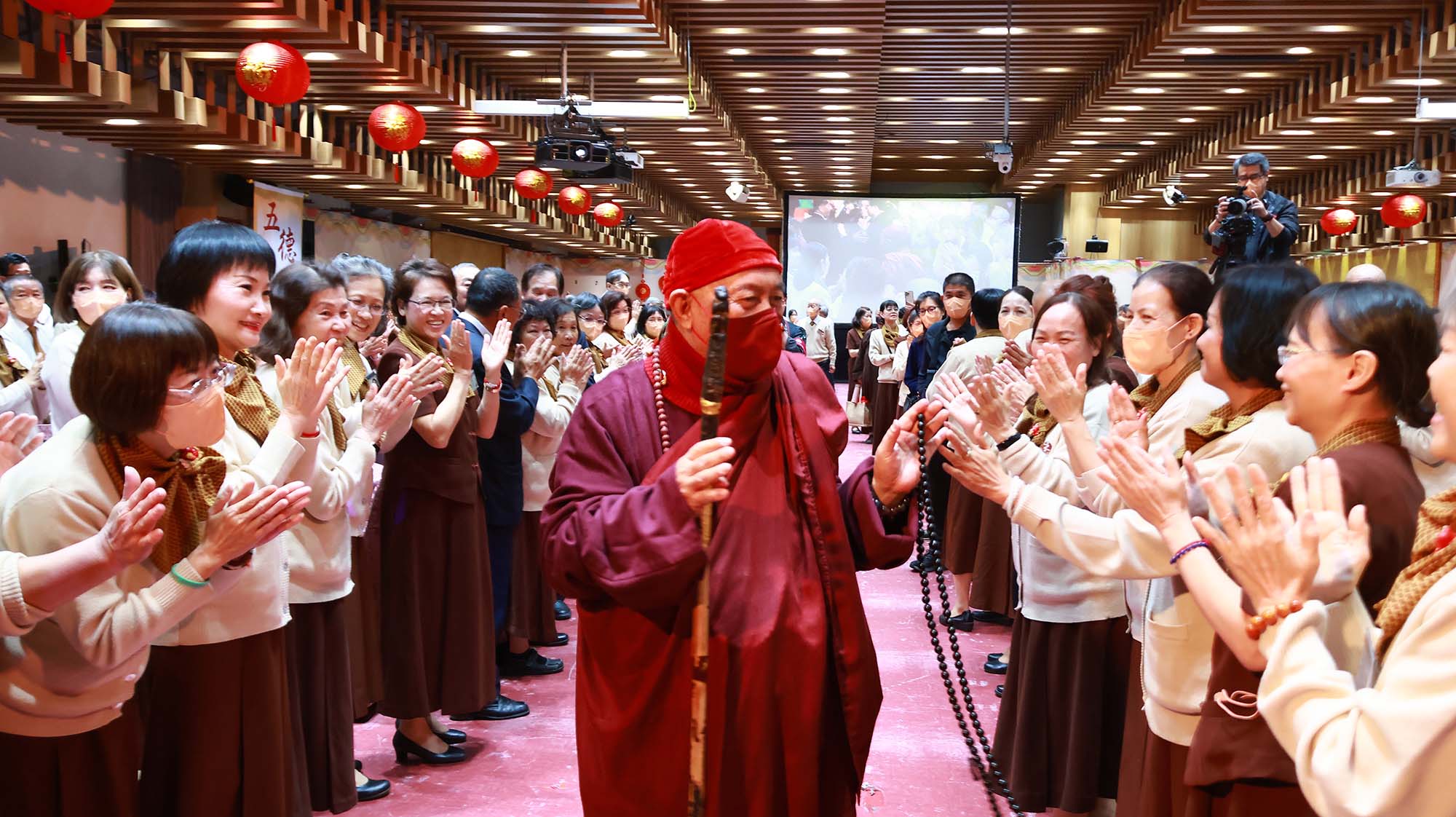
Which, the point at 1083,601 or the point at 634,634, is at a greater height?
the point at 634,634

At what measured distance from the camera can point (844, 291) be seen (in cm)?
1697

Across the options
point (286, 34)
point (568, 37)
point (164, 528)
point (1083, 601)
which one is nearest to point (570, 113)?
point (568, 37)

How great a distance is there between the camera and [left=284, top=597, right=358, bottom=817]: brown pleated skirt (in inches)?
116

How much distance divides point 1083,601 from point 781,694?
1596 mm

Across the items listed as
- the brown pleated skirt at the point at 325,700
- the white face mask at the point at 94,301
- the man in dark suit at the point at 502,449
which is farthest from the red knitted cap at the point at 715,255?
the white face mask at the point at 94,301

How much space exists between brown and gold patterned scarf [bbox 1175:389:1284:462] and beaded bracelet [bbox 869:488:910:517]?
513 millimetres

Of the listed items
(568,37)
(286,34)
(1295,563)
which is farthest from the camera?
(568,37)

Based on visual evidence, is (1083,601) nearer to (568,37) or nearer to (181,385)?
(181,385)

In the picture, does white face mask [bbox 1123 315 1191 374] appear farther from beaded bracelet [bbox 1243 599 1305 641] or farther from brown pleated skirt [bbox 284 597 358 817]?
brown pleated skirt [bbox 284 597 358 817]

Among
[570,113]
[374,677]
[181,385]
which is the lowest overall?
[374,677]

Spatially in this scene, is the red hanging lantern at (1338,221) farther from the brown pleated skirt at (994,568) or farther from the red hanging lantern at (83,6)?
the red hanging lantern at (83,6)

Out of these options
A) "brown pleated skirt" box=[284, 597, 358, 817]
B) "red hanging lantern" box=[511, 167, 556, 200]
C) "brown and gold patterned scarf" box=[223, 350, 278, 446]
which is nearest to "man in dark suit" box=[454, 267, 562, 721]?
"brown pleated skirt" box=[284, 597, 358, 817]

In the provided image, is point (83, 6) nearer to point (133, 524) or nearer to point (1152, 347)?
point (133, 524)

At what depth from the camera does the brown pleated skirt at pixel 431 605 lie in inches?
141
